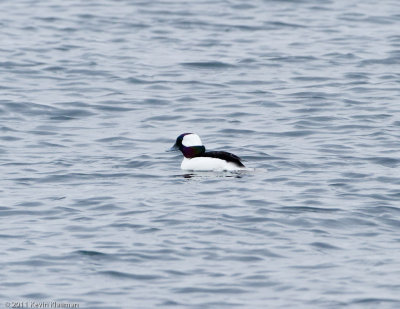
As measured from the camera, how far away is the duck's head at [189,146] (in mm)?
16906

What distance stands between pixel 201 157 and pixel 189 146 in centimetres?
36

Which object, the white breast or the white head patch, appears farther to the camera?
the white head patch

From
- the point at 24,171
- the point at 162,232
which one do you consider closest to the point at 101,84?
the point at 24,171

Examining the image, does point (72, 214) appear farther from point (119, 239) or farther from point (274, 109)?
point (274, 109)

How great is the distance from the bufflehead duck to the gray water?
208 mm

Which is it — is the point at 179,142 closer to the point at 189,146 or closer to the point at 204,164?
the point at 189,146

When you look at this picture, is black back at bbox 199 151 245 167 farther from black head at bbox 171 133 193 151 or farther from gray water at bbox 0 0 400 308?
black head at bbox 171 133 193 151

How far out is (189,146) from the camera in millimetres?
16922

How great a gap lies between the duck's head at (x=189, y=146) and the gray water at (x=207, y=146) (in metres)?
0.32

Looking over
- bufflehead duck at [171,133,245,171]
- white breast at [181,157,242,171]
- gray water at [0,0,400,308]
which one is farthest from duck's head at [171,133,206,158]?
gray water at [0,0,400,308]

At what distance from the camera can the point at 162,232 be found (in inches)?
510

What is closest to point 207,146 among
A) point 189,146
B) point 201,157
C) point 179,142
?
point 179,142

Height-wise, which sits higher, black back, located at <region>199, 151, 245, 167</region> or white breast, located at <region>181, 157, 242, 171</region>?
black back, located at <region>199, 151, 245, 167</region>

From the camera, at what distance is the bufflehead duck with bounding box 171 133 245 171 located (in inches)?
Result: 637
